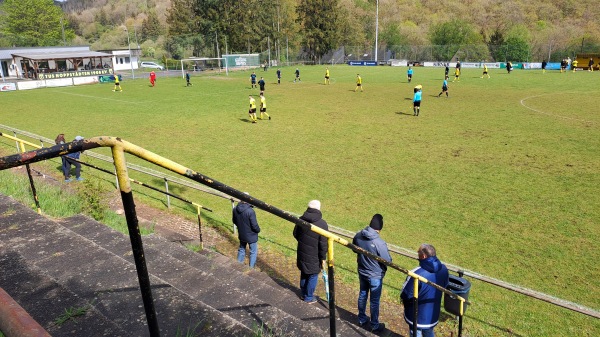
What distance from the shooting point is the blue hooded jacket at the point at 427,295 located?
17.9ft

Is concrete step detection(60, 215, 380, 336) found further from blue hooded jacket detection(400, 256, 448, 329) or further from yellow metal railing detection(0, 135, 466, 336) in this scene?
yellow metal railing detection(0, 135, 466, 336)

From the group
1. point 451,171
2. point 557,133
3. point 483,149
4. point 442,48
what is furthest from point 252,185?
point 442,48

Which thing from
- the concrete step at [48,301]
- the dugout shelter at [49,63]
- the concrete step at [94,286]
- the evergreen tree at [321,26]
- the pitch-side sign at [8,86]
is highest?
the evergreen tree at [321,26]

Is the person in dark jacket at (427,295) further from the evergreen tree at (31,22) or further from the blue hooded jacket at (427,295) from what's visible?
the evergreen tree at (31,22)

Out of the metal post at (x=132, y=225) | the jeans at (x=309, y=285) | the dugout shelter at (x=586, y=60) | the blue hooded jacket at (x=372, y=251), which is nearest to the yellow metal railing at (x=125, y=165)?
the metal post at (x=132, y=225)

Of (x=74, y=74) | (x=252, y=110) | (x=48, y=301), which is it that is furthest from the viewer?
(x=74, y=74)

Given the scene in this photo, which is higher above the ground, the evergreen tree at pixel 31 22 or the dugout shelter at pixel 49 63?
the evergreen tree at pixel 31 22

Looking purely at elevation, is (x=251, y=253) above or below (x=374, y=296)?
below

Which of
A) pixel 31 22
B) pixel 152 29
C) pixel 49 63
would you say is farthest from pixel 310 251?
pixel 152 29

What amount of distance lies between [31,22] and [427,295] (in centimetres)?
11608

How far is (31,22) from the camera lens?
3745 inches

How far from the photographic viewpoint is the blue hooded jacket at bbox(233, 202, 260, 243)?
7.87m

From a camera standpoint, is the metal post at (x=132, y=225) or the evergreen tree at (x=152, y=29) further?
the evergreen tree at (x=152, y=29)

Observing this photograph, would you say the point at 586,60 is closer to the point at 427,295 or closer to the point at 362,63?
the point at 362,63
